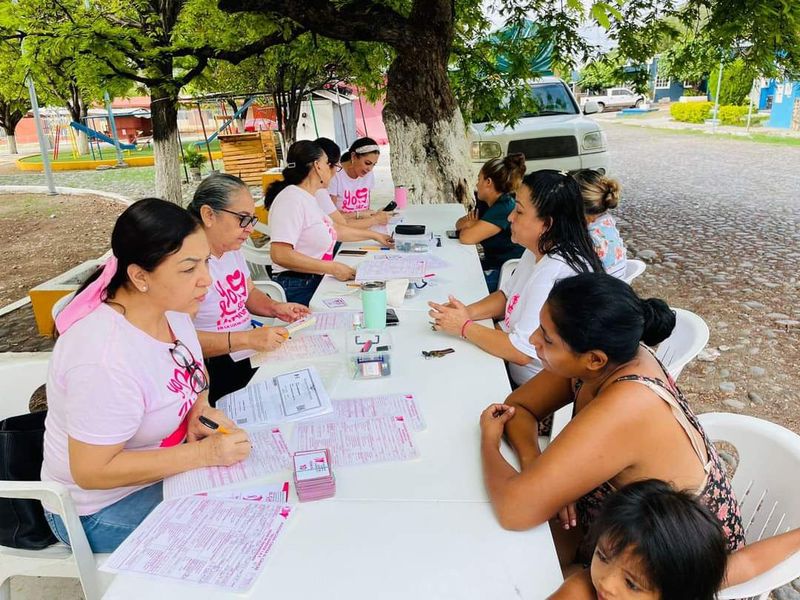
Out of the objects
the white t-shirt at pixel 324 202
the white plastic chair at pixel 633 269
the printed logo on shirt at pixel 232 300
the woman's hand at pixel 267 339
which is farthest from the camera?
the white t-shirt at pixel 324 202

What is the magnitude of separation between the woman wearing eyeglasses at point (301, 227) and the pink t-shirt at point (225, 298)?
0.56 meters

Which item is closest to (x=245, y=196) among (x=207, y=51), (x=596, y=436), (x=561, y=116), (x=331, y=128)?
(x=596, y=436)

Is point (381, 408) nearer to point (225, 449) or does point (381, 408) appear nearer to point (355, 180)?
point (225, 449)

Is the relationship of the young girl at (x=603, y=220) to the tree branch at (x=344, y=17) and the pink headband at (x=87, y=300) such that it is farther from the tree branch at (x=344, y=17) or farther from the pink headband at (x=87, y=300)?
the tree branch at (x=344, y=17)

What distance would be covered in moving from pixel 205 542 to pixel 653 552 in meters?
0.93

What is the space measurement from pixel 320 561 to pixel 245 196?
5.88ft

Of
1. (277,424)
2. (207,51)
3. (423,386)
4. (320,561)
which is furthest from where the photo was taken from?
(207,51)

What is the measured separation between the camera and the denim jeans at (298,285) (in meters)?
3.68

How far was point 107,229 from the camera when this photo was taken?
888 cm

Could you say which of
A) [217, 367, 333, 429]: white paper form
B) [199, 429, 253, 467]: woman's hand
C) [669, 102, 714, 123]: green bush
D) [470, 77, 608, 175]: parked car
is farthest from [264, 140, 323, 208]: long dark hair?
[669, 102, 714, 123]: green bush

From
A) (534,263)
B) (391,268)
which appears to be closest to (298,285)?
(391,268)

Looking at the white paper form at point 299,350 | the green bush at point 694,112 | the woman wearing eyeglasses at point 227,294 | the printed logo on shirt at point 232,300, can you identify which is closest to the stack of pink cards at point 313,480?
the white paper form at point 299,350

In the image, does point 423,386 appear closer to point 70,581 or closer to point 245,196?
point 245,196

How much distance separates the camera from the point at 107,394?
144 cm
